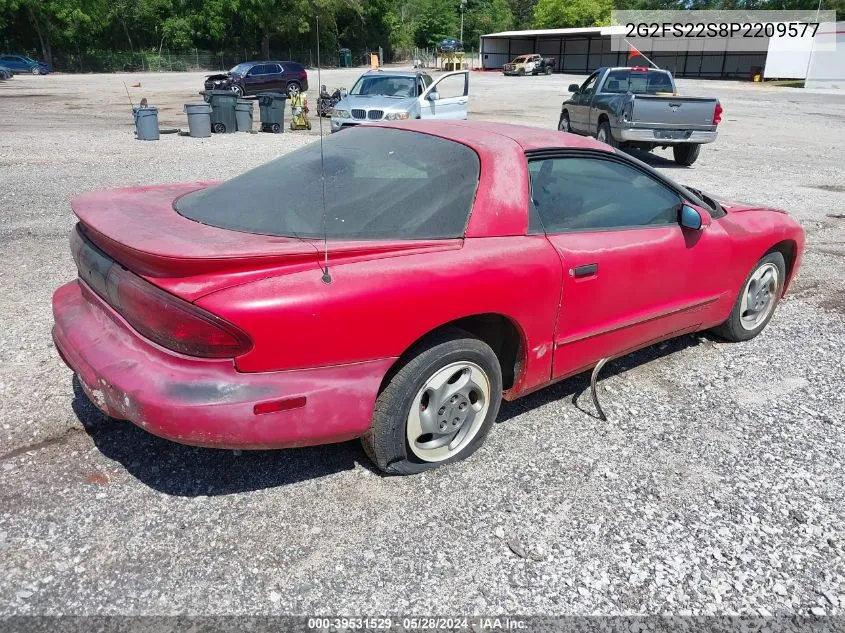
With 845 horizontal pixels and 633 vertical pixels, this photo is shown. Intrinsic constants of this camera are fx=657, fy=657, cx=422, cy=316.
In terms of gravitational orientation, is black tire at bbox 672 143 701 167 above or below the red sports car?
below

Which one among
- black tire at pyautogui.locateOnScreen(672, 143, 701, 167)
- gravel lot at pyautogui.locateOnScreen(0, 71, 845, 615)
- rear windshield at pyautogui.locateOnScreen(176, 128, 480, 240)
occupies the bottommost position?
gravel lot at pyautogui.locateOnScreen(0, 71, 845, 615)

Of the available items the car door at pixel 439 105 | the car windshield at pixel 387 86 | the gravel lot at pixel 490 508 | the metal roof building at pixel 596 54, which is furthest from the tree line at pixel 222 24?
the gravel lot at pixel 490 508

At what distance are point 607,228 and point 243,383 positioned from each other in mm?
2015

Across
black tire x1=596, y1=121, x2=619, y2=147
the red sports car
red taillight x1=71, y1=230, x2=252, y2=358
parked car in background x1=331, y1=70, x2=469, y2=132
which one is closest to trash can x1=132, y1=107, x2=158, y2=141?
parked car in background x1=331, y1=70, x2=469, y2=132

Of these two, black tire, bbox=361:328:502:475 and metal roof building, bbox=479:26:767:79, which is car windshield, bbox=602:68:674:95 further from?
metal roof building, bbox=479:26:767:79

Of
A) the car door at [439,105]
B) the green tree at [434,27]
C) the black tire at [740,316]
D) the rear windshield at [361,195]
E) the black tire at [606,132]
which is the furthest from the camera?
the green tree at [434,27]

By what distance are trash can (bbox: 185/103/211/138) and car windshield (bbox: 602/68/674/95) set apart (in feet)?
29.2

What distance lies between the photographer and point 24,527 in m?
2.53

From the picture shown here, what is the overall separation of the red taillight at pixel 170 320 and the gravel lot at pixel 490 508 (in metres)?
0.75

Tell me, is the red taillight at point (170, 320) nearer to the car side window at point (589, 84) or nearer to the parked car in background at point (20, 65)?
the car side window at point (589, 84)

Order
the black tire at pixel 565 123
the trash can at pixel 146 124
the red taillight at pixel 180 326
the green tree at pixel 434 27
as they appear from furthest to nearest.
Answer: the green tree at pixel 434 27, the black tire at pixel 565 123, the trash can at pixel 146 124, the red taillight at pixel 180 326

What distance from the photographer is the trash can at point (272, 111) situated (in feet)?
53.5

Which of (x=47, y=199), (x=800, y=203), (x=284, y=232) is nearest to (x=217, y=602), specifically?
(x=284, y=232)

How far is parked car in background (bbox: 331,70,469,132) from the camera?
14.0 meters
